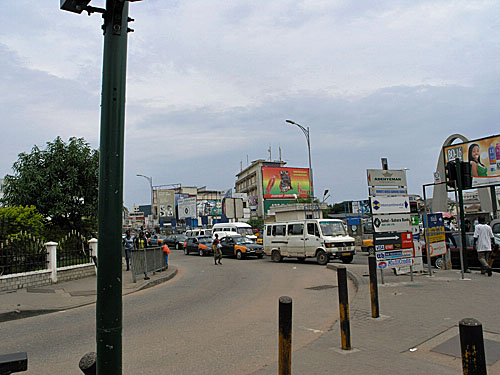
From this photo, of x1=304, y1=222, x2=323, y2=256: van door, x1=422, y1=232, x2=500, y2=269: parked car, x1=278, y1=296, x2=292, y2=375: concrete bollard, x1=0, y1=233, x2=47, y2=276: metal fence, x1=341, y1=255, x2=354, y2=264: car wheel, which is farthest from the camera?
x1=304, y1=222, x2=323, y2=256: van door

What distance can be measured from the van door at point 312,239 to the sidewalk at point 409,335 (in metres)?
9.77

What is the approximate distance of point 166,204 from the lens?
86.4 meters

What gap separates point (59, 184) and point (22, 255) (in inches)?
326

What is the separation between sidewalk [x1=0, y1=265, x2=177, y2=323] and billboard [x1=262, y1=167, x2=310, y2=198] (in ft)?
244

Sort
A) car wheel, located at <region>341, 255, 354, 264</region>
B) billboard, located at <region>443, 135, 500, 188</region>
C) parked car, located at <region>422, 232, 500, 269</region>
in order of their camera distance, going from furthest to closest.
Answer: billboard, located at <region>443, 135, 500, 188</region> < car wheel, located at <region>341, 255, 354, 264</region> < parked car, located at <region>422, 232, 500, 269</region>

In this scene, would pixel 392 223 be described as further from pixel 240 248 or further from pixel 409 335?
pixel 240 248

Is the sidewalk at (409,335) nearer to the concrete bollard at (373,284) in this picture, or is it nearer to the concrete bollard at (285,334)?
the concrete bollard at (373,284)

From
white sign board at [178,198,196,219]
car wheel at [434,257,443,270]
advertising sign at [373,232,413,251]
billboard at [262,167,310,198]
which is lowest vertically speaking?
car wheel at [434,257,443,270]

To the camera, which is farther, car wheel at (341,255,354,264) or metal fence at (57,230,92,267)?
car wheel at (341,255,354,264)

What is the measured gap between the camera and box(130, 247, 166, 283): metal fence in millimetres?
14758

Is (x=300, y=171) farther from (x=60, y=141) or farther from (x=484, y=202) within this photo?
(x=60, y=141)

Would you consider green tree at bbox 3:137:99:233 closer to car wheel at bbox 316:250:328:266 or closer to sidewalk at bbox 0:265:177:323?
sidewalk at bbox 0:265:177:323

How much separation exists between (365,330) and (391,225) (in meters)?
5.14

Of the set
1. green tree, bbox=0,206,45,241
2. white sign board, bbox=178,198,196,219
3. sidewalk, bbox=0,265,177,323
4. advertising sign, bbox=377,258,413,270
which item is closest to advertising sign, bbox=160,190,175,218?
white sign board, bbox=178,198,196,219
